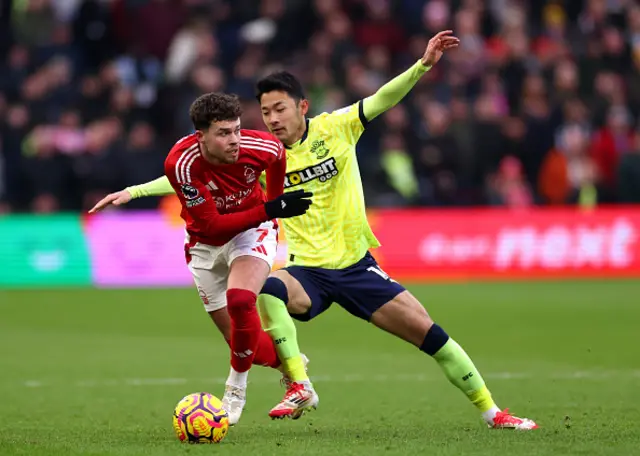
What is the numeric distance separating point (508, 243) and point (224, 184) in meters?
13.2

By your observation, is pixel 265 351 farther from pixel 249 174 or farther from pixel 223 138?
pixel 223 138

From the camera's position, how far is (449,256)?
20312mm

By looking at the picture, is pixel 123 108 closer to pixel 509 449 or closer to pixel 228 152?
pixel 228 152

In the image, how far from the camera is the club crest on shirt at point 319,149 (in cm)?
819

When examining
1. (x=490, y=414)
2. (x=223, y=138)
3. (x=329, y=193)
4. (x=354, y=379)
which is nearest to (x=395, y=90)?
(x=329, y=193)

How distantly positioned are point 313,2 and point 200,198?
15.2 m

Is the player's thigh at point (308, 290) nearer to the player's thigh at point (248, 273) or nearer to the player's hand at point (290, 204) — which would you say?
the player's thigh at point (248, 273)

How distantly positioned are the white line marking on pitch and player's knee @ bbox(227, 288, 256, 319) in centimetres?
290

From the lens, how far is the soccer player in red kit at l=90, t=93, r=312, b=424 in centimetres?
746

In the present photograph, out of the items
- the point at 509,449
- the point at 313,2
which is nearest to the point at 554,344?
the point at 509,449

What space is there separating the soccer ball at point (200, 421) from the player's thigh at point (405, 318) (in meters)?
1.20

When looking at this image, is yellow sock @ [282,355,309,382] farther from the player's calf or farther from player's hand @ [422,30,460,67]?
player's hand @ [422,30,460,67]

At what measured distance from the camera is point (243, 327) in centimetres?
762

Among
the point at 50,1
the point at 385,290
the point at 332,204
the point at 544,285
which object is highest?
the point at 50,1
